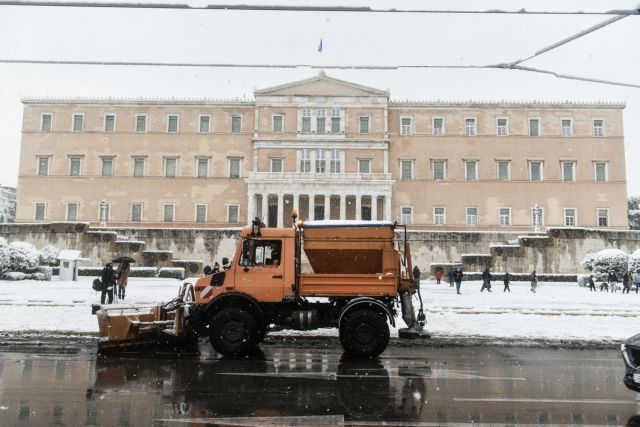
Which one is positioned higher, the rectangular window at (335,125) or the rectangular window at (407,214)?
the rectangular window at (335,125)

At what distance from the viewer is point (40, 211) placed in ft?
158

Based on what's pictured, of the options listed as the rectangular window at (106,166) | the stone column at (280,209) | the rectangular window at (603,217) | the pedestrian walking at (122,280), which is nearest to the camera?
the pedestrian walking at (122,280)

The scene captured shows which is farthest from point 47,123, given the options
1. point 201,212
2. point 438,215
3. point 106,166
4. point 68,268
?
point 438,215

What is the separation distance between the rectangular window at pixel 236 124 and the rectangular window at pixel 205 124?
7.10ft

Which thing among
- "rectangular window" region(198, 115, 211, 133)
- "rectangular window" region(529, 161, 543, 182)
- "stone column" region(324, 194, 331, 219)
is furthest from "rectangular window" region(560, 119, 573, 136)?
"rectangular window" region(198, 115, 211, 133)

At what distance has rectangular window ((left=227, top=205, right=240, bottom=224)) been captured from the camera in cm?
4719

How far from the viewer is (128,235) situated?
37.0 m

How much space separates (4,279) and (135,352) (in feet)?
66.9

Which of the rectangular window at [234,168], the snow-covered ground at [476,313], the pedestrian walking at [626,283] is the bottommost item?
the snow-covered ground at [476,313]

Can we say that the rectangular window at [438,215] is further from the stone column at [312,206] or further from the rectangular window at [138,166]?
the rectangular window at [138,166]

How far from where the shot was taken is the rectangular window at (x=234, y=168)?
47969mm

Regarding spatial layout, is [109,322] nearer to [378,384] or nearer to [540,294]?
[378,384]

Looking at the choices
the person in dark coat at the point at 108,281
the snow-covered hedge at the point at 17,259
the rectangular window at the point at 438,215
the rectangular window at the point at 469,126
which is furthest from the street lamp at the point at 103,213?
the rectangular window at the point at 469,126

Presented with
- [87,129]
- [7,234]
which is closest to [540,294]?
[7,234]
